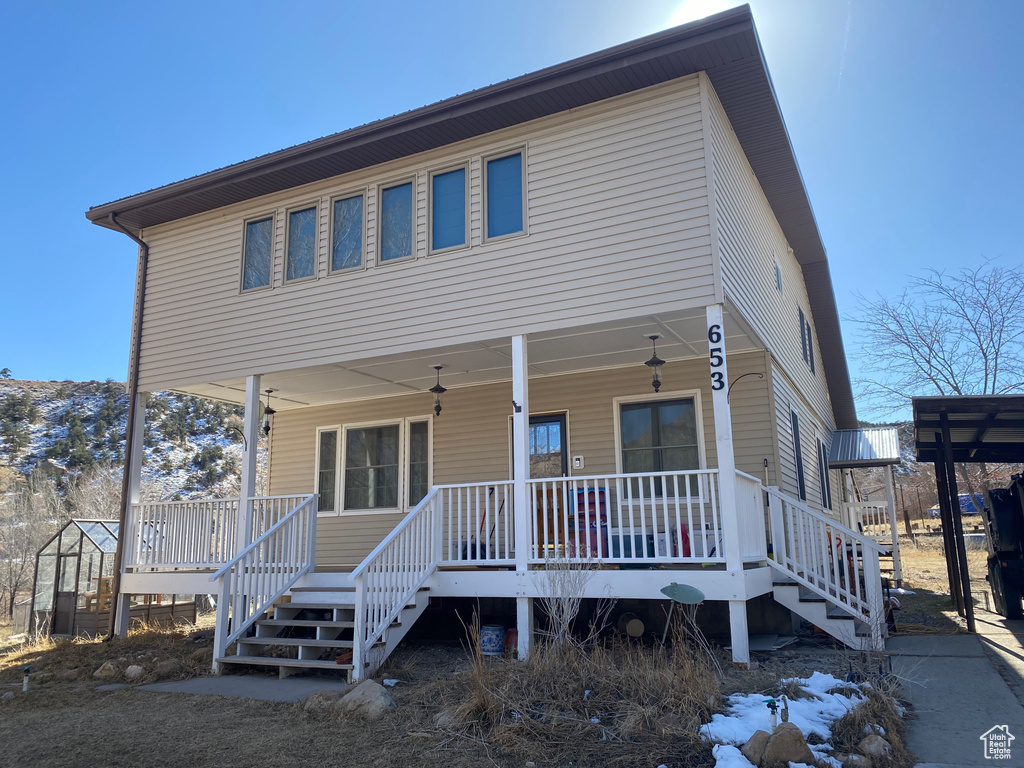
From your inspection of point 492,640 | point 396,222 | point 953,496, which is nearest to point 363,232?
point 396,222

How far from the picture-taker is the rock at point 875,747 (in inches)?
164

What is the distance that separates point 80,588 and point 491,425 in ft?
24.0

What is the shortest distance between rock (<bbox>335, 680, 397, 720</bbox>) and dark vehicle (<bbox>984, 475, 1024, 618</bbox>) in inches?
344

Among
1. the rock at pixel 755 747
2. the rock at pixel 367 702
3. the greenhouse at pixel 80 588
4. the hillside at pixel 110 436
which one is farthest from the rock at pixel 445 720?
the hillside at pixel 110 436

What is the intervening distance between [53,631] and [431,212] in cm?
912

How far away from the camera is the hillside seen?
4341cm

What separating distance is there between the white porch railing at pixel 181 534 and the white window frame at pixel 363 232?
137 inches

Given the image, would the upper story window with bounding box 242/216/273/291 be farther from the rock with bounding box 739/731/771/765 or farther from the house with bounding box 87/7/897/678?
the rock with bounding box 739/731/771/765

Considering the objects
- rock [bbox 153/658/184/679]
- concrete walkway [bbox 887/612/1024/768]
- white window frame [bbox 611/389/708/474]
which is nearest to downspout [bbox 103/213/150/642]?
rock [bbox 153/658/184/679]

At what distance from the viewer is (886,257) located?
114 ft

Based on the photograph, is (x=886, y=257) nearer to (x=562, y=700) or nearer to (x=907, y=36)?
(x=907, y=36)

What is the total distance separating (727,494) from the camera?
23.0ft

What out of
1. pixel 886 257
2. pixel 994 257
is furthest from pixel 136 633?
pixel 886 257

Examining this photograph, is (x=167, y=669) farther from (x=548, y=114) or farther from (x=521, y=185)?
(x=548, y=114)
